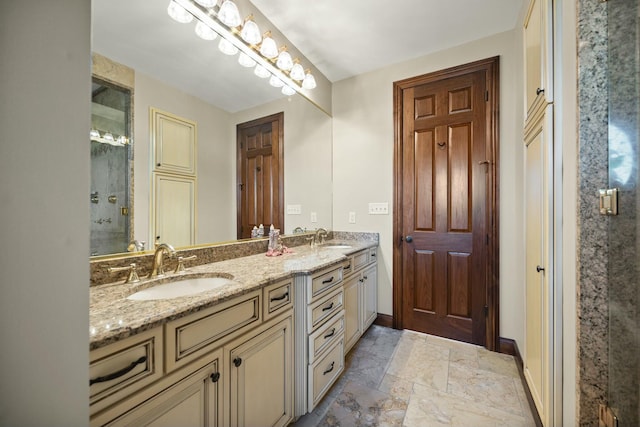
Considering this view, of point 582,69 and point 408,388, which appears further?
point 408,388

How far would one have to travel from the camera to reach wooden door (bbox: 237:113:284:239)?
1856mm

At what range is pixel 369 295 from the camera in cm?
237

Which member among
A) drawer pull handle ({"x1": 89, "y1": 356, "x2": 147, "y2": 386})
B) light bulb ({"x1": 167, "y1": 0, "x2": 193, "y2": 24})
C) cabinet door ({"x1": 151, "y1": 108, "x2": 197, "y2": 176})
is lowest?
drawer pull handle ({"x1": 89, "y1": 356, "x2": 147, "y2": 386})

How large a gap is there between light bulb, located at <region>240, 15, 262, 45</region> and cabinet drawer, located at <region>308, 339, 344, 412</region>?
207 cm

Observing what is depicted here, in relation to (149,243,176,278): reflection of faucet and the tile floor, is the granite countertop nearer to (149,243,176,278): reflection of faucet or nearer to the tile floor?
(149,243,176,278): reflection of faucet

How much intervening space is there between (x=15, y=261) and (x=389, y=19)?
2387 mm

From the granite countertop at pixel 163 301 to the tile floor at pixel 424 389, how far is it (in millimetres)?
827

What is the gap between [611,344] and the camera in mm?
868

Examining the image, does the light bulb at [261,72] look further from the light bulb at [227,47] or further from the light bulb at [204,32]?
the light bulb at [204,32]

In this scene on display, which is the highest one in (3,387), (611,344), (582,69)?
(582,69)

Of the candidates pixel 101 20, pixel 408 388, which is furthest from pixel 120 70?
pixel 408 388

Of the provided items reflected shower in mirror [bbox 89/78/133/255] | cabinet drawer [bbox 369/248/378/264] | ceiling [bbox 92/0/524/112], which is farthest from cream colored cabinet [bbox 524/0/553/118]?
reflected shower in mirror [bbox 89/78/133/255]

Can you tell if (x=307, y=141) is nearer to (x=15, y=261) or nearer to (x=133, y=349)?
(x=133, y=349)

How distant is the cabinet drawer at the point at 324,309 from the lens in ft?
4.41
